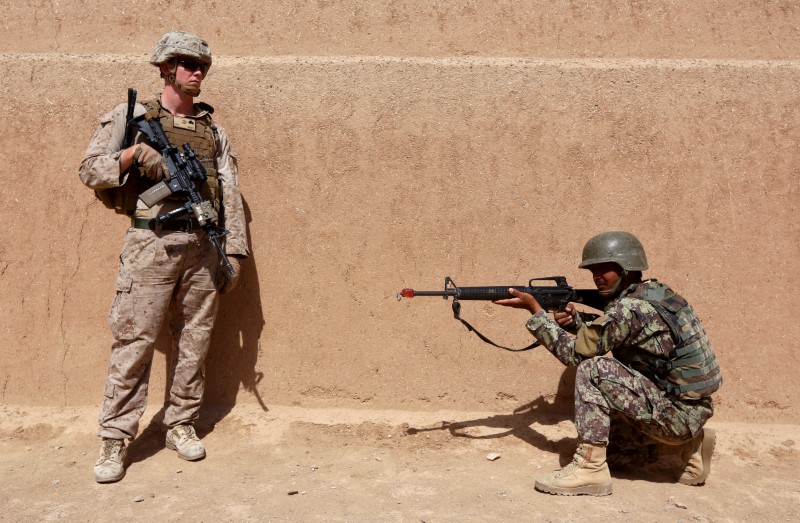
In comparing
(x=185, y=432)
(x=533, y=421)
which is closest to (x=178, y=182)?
(x=185, y=432)

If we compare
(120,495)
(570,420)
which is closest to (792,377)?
(570,420)

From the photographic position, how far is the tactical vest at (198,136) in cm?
346

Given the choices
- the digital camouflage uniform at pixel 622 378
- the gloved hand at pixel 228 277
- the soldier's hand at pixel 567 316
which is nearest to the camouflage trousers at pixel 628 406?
the digital camouflage uniform at pixel 622 378

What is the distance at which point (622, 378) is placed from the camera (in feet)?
10.4

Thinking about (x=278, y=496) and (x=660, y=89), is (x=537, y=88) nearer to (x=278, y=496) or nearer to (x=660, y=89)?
(x=660, y=89)

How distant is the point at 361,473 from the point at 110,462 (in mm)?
1229

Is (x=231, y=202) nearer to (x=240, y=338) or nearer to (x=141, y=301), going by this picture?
(x=141, y=301)

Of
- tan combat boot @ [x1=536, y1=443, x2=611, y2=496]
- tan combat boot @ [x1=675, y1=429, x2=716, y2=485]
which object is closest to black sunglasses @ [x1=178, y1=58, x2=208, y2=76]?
tan combat boot @ [x1=536, y1=443, x2=611, y2=496]

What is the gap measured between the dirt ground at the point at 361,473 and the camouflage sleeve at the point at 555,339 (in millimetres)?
639

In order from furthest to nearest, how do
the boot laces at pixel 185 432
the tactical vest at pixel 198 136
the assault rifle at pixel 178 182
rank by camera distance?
1. the boot laces at pixel 185 432
2. the tactical vest at pixel 198 136
3. the assault rifle at pixel 178 182

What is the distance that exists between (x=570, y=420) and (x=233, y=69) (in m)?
2.84

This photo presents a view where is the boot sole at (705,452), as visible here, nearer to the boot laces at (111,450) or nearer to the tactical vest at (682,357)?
the tactical vest at (682,357)

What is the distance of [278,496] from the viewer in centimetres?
313

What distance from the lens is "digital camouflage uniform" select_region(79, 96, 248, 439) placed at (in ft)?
11.1
